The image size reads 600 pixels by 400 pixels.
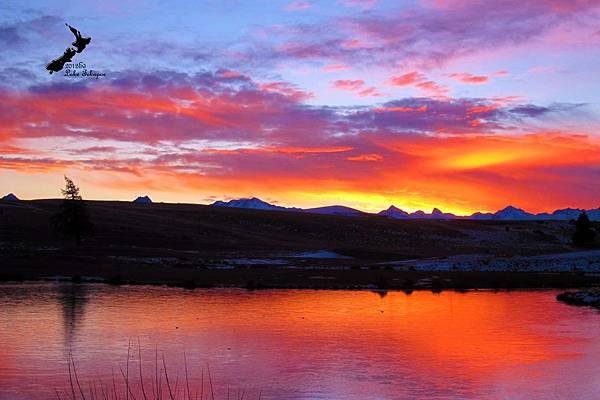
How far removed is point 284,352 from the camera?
1922 cm

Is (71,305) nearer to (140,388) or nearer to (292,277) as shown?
(140,388)

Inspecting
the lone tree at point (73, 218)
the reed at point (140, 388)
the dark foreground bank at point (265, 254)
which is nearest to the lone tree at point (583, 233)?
the dark foreground bank at point (265, 254)

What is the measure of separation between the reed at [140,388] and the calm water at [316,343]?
10.0 inches

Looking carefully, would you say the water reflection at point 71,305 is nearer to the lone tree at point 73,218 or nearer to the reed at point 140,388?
the reed at point 140,388

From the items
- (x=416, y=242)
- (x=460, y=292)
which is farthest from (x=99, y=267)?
(x=416, y=242)

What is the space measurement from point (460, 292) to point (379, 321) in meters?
14.5

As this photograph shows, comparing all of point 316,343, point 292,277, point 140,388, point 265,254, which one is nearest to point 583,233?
point 265,254

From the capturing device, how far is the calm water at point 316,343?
15.4 m

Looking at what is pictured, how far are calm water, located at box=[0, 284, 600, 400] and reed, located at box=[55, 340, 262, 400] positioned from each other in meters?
0.25

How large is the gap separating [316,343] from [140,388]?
7.17m

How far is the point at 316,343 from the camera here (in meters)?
20.8

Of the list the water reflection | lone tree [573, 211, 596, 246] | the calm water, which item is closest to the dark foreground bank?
the water reflection

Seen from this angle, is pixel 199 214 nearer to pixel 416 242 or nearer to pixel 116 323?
pixel 416 242

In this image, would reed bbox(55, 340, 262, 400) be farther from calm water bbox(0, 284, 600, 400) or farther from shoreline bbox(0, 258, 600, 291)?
shoreline bbox(0, 258, 600, 291)
